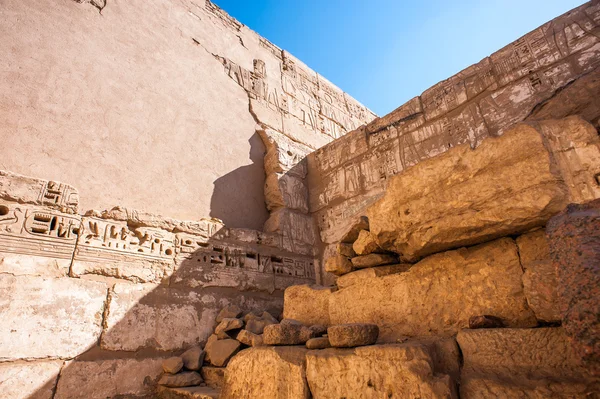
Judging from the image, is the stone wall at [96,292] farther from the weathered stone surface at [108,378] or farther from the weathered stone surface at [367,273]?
the weathered stone surface at [367,273]

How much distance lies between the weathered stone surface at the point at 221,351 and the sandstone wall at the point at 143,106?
1538 millimetres

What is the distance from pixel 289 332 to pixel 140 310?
5.44ft

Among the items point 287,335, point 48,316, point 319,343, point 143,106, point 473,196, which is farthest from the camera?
point 143,106

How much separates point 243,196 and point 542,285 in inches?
146

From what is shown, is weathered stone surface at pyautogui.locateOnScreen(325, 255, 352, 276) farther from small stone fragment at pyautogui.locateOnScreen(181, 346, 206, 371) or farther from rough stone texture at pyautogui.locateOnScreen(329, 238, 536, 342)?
small stone fragment at pyautogui.locateOnScreen(181, 346, 206, 371)

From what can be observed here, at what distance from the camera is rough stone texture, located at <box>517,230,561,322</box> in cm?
144

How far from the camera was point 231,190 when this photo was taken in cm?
462

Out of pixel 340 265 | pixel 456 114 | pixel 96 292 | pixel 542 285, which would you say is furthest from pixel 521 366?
pixel 456 114

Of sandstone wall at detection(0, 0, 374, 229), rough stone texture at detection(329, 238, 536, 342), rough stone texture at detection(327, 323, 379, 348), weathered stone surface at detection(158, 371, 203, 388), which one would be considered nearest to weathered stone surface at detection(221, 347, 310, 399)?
rough stone texture at detection(327, 323, 379, 348)

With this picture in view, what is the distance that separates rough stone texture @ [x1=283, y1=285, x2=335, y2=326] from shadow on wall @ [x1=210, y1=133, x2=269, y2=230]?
1752 mm

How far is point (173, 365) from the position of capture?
2.97 m

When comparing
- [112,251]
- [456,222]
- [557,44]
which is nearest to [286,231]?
[112,251]

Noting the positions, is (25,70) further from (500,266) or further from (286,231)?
(500,266)

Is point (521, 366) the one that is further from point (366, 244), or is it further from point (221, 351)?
point (221, 351)
